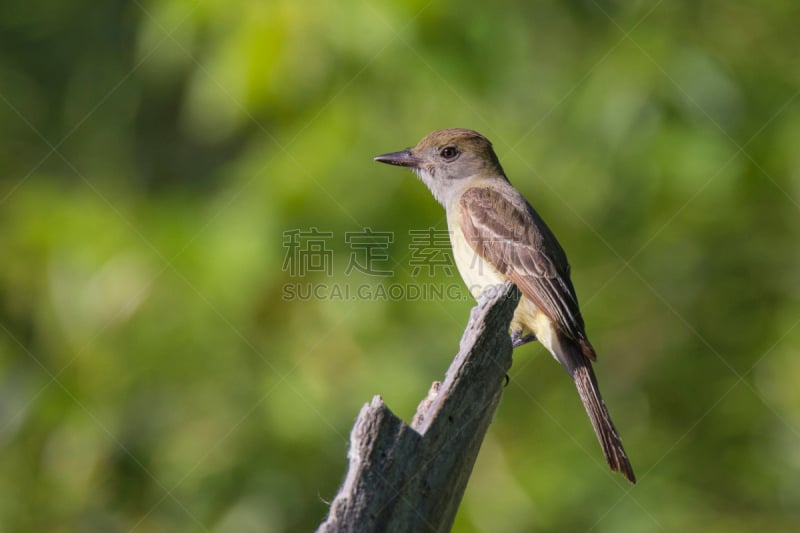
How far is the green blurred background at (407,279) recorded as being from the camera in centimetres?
503

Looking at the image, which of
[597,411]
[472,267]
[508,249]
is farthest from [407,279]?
[597,411]

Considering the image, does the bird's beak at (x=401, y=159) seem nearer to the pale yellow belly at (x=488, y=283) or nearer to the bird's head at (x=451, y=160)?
the bird's head at (x=451, y=160)

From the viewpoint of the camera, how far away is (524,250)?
5.19 metres

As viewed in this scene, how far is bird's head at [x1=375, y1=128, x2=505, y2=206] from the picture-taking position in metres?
5.59

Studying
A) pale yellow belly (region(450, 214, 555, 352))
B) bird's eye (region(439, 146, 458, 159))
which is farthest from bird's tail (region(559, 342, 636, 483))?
bird's eye (region(439, 146, 458, 159))

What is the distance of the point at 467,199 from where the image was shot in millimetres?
5477

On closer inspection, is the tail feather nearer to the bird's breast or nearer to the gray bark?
→ the bird's breast

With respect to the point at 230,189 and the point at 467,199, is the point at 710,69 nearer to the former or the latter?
the point at 467,199

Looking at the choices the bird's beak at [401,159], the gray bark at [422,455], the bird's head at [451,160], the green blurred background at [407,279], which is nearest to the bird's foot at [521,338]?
the green blurred background at [407,279]

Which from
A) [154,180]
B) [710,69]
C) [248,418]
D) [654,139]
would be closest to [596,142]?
[654,139]

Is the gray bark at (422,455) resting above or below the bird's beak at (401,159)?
below

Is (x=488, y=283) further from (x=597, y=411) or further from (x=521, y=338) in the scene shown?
(x=597, y=411)

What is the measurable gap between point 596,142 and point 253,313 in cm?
195

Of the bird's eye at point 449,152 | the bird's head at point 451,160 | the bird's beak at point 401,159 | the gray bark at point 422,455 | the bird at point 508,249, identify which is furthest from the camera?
the bird's eye at point 449,152
